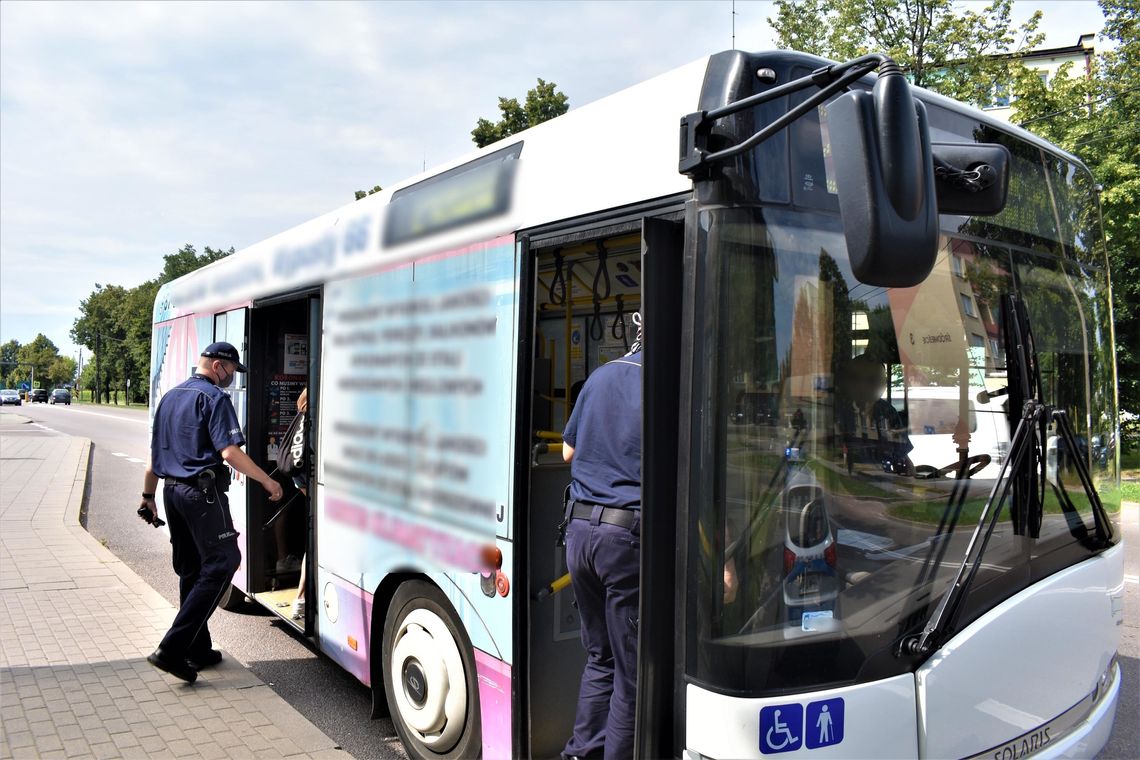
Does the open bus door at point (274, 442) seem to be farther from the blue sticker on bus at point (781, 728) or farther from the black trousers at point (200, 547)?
the blue sticker on bus at point (781, 728)

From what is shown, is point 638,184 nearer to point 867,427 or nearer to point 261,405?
point 867,427

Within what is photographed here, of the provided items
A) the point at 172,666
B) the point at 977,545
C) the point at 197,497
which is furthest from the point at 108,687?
the point at 977,545

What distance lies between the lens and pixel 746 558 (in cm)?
228

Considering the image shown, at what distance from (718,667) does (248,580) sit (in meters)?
4.51

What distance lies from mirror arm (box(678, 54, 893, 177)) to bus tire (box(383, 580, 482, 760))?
2.15 metres

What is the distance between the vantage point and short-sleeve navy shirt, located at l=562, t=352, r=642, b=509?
2800 millimetres

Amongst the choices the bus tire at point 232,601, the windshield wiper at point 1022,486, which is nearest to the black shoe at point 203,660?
the bus tire at point 232,601

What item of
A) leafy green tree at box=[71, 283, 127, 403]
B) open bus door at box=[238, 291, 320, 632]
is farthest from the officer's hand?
leafy green tree at box=[71, 283, 127, 403]

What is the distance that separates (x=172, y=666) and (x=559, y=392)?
2631mm

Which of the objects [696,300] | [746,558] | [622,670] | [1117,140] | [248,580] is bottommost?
[248,580]

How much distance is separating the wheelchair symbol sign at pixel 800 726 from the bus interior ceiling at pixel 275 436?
421 centimetres

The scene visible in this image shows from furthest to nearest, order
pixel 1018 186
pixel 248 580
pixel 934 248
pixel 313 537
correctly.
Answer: pixel 248 580 < pixel 313 537 < pixel 1018 186 < pixel 934 248

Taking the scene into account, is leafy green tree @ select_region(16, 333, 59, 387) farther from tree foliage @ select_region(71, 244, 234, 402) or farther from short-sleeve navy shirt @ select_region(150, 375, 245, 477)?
short-sleeve navy shirt @ select_region(150, 375, 245, 477)

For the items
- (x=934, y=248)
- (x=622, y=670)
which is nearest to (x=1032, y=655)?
(x=622, y=670)
